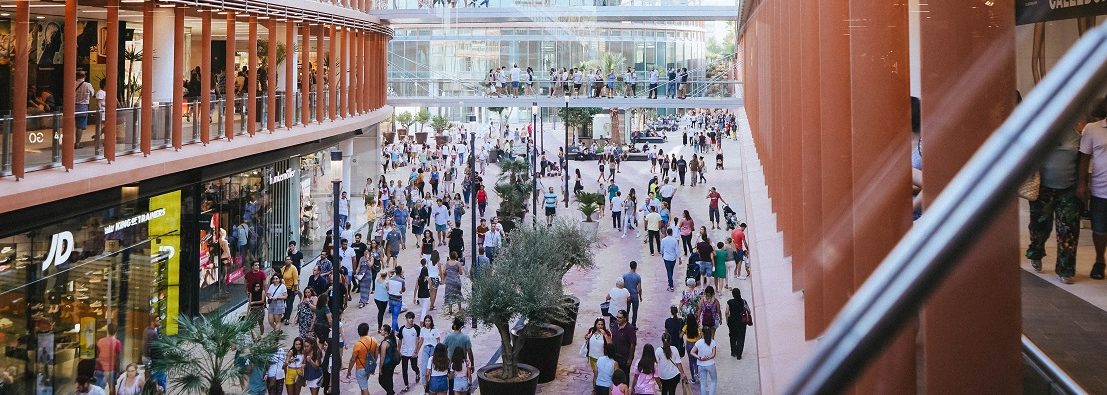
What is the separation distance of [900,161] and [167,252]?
16826 millimetres

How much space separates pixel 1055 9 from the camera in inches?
312

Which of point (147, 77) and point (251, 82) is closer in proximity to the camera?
point (147, 77)

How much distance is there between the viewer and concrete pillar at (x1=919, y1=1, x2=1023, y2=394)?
14.2 feet

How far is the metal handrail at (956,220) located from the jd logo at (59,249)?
51.6ft

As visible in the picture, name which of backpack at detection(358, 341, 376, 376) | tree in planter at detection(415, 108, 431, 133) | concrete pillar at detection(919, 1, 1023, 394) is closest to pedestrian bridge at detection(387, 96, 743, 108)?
tree in planter at detection(415, 108, 431, 133)

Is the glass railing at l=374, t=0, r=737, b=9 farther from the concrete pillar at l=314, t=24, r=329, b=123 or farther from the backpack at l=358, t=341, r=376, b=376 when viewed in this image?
the backpack at l=358, t=341, r=376, b=376

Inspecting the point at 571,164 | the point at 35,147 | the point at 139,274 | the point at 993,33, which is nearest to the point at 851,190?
the point at 993,33

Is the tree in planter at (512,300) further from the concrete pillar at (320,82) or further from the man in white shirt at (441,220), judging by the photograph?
the man in white shirt at (441,220)

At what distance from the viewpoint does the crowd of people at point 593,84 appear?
149 ft

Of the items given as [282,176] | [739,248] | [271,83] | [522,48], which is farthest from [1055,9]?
[522,48]

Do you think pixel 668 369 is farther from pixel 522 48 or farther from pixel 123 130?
pixel 522 48

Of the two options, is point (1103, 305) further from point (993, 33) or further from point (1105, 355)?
point (993, 33)

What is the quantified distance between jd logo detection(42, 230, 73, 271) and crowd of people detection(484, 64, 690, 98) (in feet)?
104

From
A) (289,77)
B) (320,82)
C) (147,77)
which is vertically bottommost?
(147,77)
